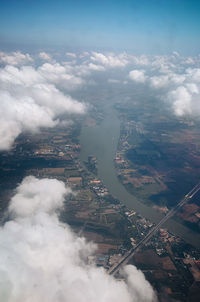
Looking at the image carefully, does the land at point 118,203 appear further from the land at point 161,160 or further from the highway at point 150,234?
the highway at point 150,234

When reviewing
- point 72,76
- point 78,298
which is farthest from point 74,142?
point 72,76

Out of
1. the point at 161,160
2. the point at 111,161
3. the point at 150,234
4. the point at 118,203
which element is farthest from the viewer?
the point at 111,161

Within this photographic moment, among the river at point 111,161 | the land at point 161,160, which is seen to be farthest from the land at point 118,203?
the river at point 111,161

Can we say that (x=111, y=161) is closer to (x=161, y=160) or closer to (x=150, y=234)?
(x=161, y=160)

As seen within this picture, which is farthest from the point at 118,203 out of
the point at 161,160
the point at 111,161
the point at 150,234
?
the point at 161,160

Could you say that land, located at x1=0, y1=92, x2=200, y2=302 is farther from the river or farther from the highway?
the river

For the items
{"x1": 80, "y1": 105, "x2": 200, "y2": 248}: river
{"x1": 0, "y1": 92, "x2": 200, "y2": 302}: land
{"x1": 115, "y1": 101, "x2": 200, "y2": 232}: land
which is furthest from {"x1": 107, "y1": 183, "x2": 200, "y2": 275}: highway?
{"x1": 80, "y1": 105, "x2": 200, "y2": 248}: river

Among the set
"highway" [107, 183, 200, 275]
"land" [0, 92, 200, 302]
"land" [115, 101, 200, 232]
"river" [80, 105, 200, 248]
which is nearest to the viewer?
"highway" [107, 183, 200, 275]
